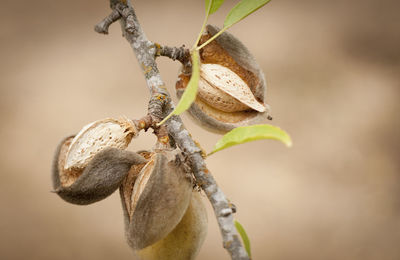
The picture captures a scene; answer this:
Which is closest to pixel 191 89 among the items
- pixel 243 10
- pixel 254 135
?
pixel 254 135

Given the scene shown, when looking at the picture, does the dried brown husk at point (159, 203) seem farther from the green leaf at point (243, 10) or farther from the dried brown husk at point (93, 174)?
the green leaf at point (243, 10)

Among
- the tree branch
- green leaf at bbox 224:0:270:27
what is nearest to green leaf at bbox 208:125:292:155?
the tree branch

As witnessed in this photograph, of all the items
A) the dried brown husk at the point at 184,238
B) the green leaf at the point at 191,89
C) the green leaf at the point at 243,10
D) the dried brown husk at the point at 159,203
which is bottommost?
the dried brown husk at the point at 184,238

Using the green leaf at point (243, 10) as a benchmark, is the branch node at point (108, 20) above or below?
above

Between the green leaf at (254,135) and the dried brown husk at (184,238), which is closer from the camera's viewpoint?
the green leaf at (254,135)

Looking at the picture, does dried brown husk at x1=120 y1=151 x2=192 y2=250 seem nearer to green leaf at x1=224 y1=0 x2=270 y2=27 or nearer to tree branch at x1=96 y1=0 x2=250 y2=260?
tree branch at x1=96 y1=0 x2=250 y2=260

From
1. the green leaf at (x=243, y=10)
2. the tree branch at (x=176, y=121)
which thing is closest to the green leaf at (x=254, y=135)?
→ the tree branch at (x=176, y=121)

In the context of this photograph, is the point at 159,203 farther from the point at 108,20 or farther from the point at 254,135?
the point at 108,20
